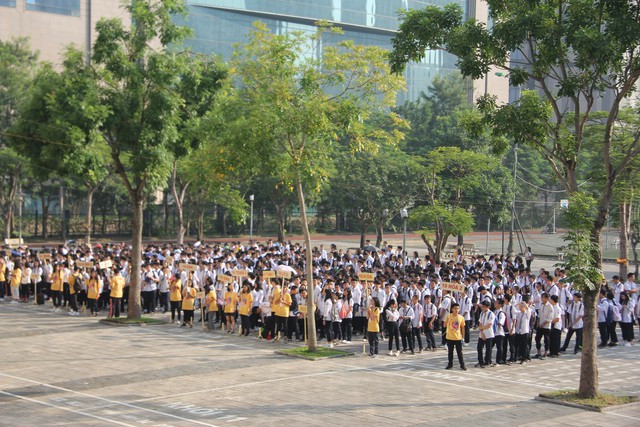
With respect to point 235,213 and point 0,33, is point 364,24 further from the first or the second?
point 235,213

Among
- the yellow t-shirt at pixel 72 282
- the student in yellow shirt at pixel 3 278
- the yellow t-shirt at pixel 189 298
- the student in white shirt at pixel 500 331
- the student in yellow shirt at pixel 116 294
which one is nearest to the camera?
the student in white shirt at pixel 500 331

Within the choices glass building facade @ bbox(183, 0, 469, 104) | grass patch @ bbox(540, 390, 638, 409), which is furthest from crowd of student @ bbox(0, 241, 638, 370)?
glass building facade @ bbox(183, 0, 469, 104)

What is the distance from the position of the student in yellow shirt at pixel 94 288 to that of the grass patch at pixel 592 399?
15.5m

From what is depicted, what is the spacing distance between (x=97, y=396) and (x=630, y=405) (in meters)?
10.3

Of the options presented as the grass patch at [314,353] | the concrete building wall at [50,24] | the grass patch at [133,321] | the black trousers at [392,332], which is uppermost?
the concrete building wall at [50,24]

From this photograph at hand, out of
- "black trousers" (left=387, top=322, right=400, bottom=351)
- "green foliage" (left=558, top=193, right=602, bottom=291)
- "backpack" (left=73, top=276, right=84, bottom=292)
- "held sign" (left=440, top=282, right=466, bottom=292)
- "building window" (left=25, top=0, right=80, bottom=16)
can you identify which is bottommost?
"black trousers" (left=387, top=322, right=400, bottom=351)

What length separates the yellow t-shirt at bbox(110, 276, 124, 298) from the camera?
25391 mm

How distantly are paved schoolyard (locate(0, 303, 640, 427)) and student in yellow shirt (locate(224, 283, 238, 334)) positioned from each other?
2.76 feet

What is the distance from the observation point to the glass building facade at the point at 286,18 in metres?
71.9

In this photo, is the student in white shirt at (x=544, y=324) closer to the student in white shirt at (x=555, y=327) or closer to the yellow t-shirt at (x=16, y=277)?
the student in white shirt at (x=555, y=327)

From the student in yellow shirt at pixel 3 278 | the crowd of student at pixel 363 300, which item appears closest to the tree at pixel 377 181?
the crowd of student at pixel 363 300

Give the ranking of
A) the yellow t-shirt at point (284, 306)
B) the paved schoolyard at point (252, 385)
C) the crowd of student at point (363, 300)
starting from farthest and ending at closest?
the yellow t-shirt at point (284, 306), the crowd of student at point (363, 300), the paved schoolyard at point (252, 385)

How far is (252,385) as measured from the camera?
16.8 m

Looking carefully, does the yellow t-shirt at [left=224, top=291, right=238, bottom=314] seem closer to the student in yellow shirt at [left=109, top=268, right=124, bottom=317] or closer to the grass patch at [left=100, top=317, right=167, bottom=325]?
the grass patch at [left=100, top=317, right=167, bottom=325]
